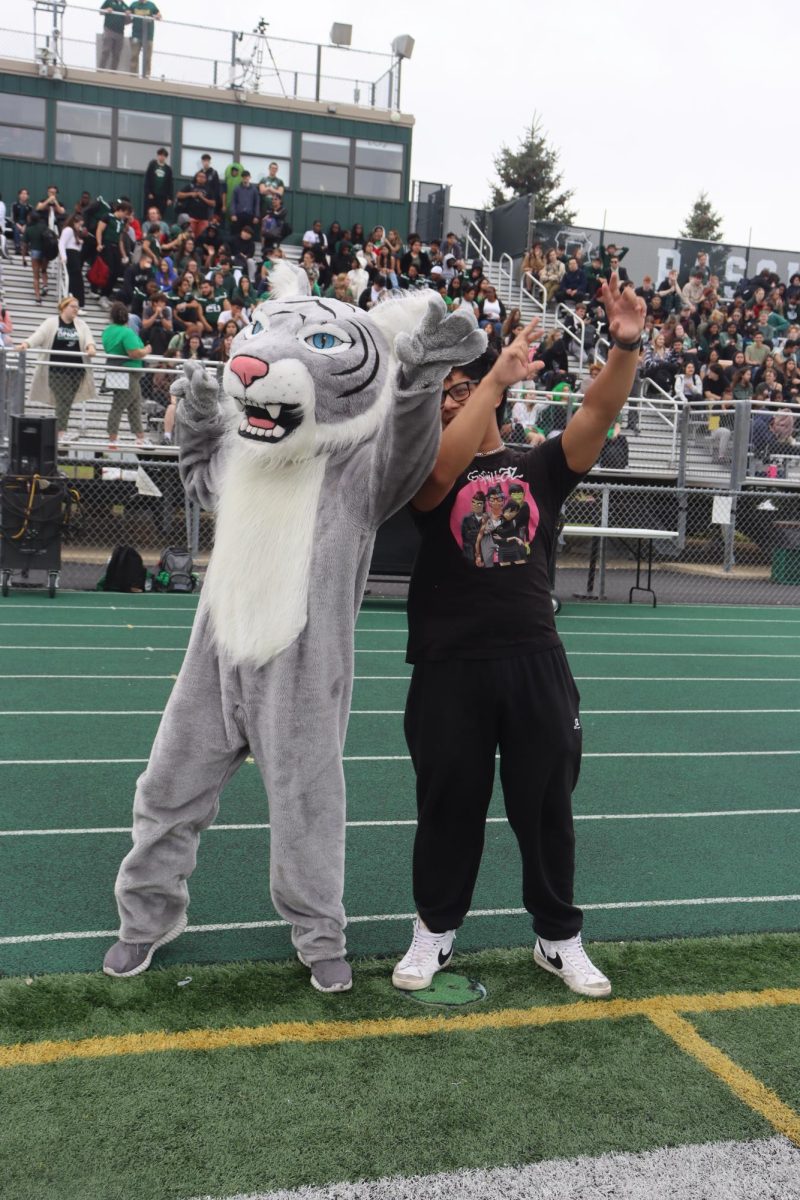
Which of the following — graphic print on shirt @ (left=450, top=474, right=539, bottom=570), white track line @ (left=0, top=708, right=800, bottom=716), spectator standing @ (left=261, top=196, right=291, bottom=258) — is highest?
spectator standing @ (left=261, top=196, right=291, bottom=258)

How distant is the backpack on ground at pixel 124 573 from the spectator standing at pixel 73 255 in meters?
7.42

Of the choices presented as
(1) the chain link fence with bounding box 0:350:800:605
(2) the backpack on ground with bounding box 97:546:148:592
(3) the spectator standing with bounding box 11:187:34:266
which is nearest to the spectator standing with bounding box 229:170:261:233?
(3) the spectator standing with bounding box 11:187:34:266

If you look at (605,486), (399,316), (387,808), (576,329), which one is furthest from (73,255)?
(399,316)

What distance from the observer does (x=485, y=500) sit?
323 cm

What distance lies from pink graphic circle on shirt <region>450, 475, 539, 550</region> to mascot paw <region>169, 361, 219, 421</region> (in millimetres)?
822

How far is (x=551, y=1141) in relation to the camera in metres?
2.62

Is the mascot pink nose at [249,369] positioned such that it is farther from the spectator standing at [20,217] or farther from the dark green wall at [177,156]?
the dark green wall at [177,156]

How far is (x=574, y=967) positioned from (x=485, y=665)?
38.3 inches

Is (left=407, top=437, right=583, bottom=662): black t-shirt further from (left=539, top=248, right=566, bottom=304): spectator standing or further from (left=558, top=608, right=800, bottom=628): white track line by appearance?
(left=539, top=248, right=566, bottom=304): spectator standing

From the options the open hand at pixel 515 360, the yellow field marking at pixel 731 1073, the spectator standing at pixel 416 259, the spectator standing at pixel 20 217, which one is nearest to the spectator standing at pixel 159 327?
the spectator standing at pixel 20 217

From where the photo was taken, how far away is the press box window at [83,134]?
70.3 ft

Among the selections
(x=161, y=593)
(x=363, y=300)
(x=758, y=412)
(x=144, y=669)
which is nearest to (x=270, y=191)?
(x=363, y=300)

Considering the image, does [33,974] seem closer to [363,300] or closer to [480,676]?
[480,676]

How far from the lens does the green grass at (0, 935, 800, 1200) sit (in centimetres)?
250
